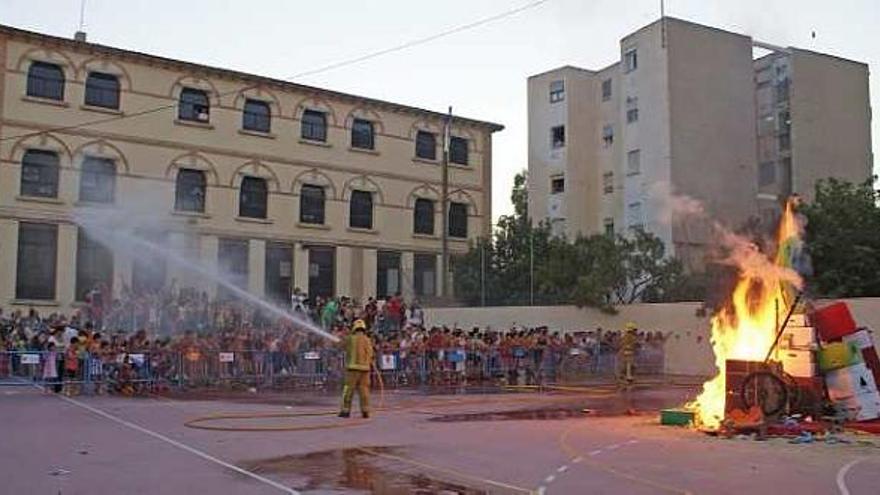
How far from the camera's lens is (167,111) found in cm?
3847

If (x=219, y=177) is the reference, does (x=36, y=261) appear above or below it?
below

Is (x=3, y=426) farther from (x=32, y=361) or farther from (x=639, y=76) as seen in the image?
(x=639, y=76)

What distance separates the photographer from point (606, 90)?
180 ft

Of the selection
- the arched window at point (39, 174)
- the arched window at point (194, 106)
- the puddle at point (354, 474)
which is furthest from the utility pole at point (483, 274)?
the puddle at point (354, 474)

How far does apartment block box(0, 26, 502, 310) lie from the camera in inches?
1403

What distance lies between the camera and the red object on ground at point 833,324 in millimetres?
16859

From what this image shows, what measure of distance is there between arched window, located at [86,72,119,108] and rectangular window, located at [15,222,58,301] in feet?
16.9

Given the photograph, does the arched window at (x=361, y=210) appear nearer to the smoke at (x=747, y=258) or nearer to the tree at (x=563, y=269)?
the tree at (x=563, y=269)

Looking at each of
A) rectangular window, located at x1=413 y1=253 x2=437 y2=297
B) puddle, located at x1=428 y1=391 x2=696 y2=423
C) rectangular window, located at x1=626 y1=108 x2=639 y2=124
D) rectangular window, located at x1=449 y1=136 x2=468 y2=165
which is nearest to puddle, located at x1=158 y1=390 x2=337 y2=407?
puddle, located at x1=428 y1=391 x2=696 y2=423

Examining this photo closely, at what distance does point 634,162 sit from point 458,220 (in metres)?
9.91

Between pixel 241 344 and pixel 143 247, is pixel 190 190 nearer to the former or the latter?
pixel 143 247

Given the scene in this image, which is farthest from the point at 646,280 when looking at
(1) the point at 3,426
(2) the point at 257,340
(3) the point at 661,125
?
(1) the point at 3,426

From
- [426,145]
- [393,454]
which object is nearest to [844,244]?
[426,145]

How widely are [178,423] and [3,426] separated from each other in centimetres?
274
